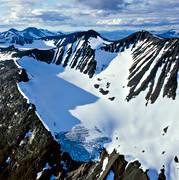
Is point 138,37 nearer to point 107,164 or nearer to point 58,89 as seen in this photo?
point 58,89

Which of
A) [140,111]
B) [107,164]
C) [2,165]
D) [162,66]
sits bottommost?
[2,165]

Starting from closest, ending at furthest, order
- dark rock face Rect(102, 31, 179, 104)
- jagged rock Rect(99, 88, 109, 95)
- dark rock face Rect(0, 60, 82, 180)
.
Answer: dark rock face Rect(0, 60, 82, 180) < dark rock face Rect(102, 31, 179, 104) < jagged rock Rect(99, 88, 109, 95)

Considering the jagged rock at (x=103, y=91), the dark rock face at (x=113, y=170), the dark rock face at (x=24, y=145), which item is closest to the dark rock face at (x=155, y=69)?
the jagged rock at (x=103, y=91)

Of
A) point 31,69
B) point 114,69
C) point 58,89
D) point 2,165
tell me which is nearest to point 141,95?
point 114,69

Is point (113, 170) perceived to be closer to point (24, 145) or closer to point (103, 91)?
point (24, 145)

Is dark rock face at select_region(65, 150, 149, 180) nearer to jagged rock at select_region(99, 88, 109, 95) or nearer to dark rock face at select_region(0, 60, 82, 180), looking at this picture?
dark rock face at select_region(0, 60, 82, 180)

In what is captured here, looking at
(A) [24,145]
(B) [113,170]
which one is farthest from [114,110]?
(A) [24,145]

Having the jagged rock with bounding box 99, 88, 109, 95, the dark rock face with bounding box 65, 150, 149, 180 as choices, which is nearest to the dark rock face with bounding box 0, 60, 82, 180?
the dark rock face with bounding box 65, 150, 149, 180

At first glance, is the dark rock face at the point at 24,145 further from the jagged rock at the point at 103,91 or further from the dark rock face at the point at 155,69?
the dark rock face at the point at 155,69
